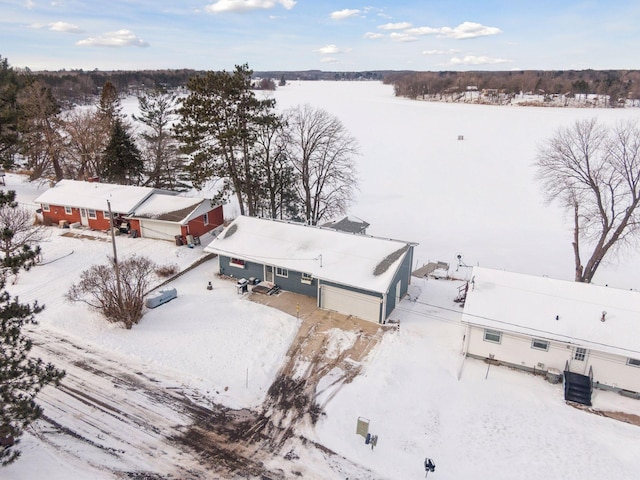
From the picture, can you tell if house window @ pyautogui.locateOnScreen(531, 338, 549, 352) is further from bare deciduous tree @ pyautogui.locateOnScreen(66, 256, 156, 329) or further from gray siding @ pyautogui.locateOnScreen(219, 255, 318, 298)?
bare deciduous tree @ pyautogui.locateOnScreen(66, 256, 156, 329)

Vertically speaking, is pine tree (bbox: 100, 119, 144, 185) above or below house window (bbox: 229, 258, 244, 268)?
above

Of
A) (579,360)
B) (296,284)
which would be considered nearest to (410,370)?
(579,360)

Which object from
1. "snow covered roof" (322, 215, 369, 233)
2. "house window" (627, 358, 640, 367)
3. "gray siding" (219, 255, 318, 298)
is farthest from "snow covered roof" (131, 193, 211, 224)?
"house window" (627, 358, 640, 367)

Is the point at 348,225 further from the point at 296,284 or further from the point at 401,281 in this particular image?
the point at 401,281

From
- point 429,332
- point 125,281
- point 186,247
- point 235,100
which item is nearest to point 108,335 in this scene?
point 125,281

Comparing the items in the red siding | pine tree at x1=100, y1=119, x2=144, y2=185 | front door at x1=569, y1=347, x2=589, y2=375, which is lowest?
front door at x1=569, y1=347, x2=589, y2=375
